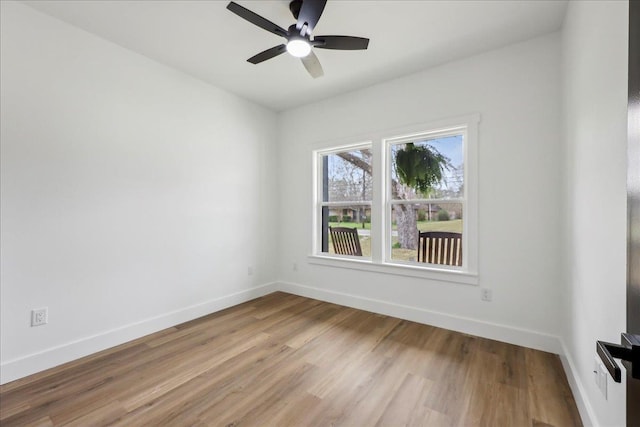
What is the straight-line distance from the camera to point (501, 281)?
8.66 ft

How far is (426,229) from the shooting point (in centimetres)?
317

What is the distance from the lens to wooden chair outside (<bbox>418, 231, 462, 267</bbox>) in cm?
297

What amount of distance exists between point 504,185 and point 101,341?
3931mm

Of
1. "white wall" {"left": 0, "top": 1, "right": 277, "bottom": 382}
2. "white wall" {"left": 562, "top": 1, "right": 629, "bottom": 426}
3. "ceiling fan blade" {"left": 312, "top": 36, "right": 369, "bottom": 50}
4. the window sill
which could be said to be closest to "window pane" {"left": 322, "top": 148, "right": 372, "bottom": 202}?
the window sill

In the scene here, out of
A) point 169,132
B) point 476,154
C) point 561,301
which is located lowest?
point 561,301

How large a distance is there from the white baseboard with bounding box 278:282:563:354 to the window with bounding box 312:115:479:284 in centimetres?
39

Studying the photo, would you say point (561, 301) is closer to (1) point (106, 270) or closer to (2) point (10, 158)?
(1) point (106, 270)

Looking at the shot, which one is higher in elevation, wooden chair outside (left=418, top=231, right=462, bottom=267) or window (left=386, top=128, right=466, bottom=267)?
window (left=386, top=128, right=466, bottom=267)

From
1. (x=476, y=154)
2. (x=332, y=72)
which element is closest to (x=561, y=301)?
(x=476, y=154)

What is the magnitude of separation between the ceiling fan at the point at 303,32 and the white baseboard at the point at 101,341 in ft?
8.99

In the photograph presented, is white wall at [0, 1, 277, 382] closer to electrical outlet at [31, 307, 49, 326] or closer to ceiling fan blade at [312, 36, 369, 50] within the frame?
electrical outlet at [31, 307, 49, 326]

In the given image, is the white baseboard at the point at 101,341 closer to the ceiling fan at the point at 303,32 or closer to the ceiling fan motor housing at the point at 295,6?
the ceiling fan at the point at 303,32

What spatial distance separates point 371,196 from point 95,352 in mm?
3192

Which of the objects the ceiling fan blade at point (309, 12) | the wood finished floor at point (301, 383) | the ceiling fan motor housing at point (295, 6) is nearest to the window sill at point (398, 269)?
the wood finished floor at point (301, 383)
